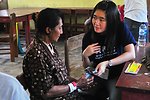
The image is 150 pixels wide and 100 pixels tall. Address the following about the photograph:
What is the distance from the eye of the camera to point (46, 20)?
60.5 inches

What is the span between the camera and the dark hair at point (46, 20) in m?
1.53

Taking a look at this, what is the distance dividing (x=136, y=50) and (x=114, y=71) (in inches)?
10.4

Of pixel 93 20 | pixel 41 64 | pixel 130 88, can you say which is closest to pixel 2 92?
pixel 41 64

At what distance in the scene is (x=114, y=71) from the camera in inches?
79.8

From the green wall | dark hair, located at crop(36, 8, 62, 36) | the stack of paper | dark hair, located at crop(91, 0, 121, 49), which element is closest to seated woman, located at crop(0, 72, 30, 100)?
dark hair, located at crop(36, 8, 62, 36)

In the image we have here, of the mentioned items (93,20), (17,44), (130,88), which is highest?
(93,20)

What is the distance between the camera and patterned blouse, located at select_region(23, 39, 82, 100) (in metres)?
1.47

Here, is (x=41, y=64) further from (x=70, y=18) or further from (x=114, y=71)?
(x=70, y=18)

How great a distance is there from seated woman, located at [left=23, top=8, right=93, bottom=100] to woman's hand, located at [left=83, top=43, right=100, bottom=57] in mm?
321

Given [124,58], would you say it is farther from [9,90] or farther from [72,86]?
[9,90]

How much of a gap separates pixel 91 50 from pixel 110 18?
28 cm

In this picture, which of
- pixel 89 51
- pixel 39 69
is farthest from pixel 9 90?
pixel 89 51

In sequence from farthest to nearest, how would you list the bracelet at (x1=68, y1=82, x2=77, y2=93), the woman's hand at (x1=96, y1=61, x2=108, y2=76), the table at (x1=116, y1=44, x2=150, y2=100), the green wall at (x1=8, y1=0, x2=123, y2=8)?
the green wall at (x1=8, y1=0, x2=123, y2=8) < the woman's hand at (x1=96, y1=61, x2=108, y2=76) < the bracelet at (x1=68, y1=82, x2=77, y2=93) < the table at (x1=116, y1=44, x2=150, y2=100)

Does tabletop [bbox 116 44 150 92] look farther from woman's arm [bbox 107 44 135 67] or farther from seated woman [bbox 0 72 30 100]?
seated woman [bbox 0 72 30 100]
